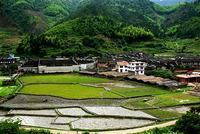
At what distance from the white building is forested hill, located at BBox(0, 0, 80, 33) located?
5667 centimetres

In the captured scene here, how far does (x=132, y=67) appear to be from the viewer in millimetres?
58562

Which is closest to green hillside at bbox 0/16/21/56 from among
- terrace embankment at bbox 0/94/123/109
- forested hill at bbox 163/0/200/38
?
terrace embankment at bbox 0/94/123/109

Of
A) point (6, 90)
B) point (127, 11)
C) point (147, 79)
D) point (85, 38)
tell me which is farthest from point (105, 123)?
point (127, 11)

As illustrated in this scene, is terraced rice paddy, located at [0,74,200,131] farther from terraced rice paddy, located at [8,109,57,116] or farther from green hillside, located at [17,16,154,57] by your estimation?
green hillside, located at [17,16,154,57]

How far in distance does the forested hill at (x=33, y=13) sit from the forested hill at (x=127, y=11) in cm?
1049

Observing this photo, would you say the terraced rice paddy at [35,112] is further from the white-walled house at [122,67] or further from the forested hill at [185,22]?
the forested hill at [185,22]

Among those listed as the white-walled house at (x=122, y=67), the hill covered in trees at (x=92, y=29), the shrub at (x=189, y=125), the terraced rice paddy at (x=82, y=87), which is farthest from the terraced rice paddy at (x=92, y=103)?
the hill covered in trees at (x=92, y=29)

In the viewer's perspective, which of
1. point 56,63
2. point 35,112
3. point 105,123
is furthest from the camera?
point 56,63

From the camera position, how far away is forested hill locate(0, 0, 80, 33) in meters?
117

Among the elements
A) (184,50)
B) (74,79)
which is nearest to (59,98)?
(74,79)

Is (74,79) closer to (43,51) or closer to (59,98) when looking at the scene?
(59,98)

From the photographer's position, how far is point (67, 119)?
32594 millimetres

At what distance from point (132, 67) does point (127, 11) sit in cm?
6882

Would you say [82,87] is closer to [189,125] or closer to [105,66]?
[105,66]
